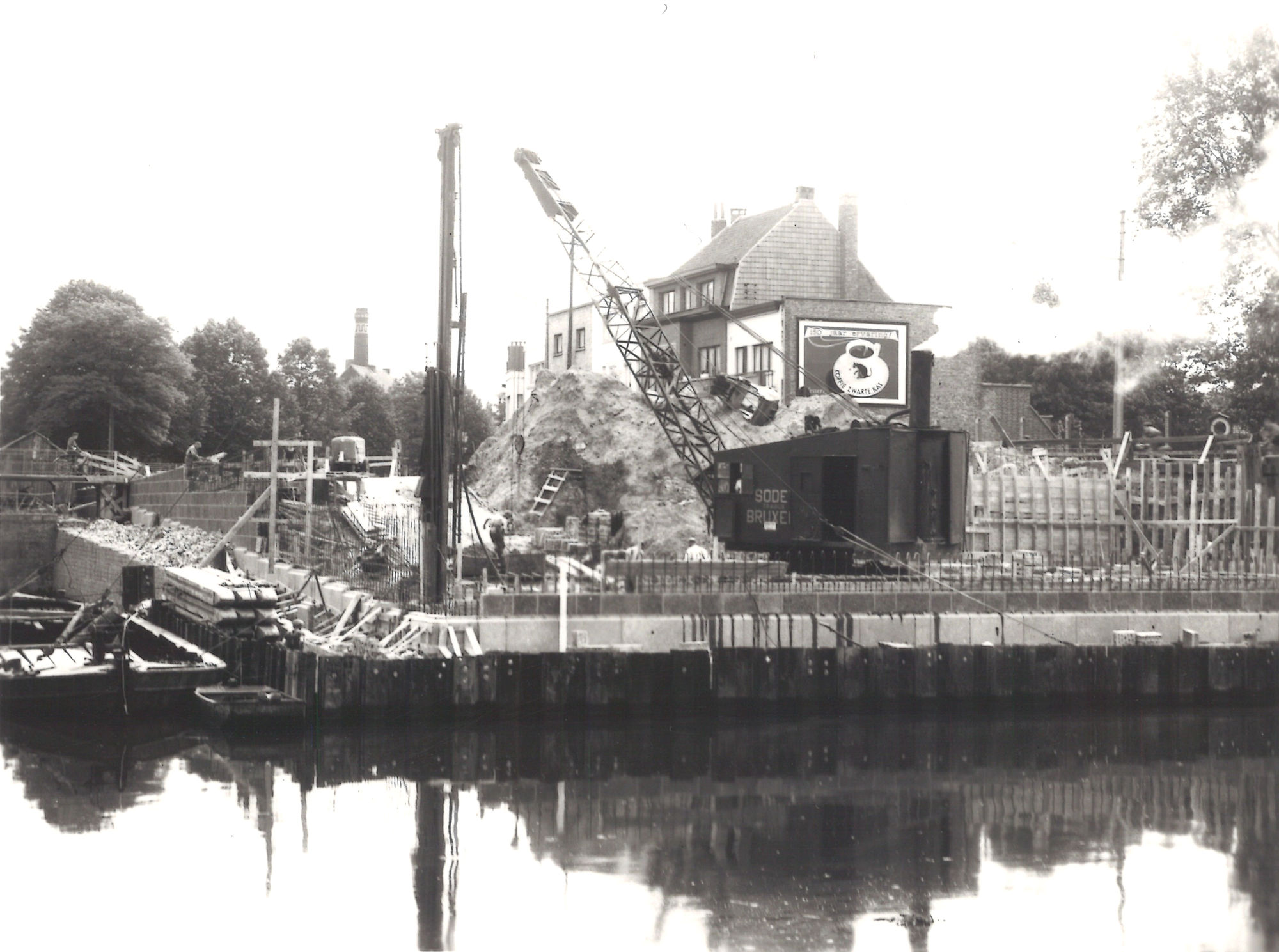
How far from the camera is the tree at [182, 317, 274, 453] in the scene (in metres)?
74.7

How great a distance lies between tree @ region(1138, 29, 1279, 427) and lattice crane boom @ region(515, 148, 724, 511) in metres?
16.6

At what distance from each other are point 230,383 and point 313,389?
22.3 ft

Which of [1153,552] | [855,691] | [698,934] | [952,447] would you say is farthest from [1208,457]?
[698,934]

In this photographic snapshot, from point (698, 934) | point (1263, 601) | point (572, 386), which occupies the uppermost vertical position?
point (572, 386)

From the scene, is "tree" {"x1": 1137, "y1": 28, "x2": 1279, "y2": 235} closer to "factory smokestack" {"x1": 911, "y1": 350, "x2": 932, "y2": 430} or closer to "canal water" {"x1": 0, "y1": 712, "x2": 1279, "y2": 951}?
"factory smokestack" {"x1": 911, "y1": 350, "x2": 932, "y2": 430}

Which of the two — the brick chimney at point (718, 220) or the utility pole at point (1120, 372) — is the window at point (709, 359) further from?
the utility pole at point (1120, 372)

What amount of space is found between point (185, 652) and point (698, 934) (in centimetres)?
1721

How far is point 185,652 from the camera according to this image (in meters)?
28.2

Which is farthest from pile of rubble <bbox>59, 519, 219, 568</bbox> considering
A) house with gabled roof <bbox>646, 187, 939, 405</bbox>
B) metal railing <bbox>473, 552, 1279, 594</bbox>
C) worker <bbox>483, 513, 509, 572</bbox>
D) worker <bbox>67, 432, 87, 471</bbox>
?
house with gabled roof <bbox>646, 187, 939, 405</bbox>

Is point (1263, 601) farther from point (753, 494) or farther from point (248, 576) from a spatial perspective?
point (248, 576)

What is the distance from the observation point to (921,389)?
1158 inches

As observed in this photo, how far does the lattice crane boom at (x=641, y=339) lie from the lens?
4822cm

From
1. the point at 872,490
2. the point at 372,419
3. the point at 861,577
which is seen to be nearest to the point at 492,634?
the point at 861,577

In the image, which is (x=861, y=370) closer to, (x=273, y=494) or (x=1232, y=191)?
(x=1232, y=191)
